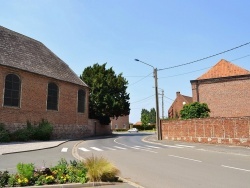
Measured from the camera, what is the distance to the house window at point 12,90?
1137 inches

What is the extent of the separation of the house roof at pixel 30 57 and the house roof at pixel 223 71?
18.0 meters

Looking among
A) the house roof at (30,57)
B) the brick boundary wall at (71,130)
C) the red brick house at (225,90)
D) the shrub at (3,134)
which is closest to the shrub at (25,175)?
the shrub at (3,134)

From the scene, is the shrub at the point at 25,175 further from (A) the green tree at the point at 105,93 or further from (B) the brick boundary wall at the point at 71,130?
(A) the green tree at the point at 105,93

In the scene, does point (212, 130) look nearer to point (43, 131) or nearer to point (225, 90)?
point (225, 90)

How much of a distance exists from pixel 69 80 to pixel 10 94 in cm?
982

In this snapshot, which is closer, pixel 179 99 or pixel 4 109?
pixel 4 109

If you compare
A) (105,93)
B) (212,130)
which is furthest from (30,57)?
(212,130)

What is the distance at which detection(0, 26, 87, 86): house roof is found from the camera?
3082cm

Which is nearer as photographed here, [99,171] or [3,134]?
[99,171]

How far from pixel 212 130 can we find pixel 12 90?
19990mm

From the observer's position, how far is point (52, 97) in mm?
34812

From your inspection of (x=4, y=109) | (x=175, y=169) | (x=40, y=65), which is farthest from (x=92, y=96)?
(x=175, y=169)

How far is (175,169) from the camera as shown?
35.2 ft

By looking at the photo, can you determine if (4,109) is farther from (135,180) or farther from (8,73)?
(135,180)
